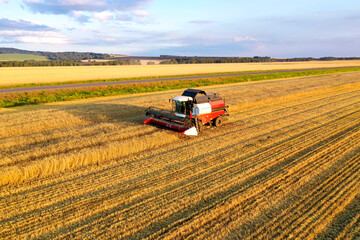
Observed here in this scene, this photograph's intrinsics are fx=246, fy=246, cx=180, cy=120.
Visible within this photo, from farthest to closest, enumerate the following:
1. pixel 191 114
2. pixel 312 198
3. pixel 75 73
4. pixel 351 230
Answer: pixel 75 73, pixel 191 114, pixel 312 198, pixel 351 230

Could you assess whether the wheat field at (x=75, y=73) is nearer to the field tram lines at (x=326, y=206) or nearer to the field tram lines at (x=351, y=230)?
the field tram lines at (x=326, y=206)

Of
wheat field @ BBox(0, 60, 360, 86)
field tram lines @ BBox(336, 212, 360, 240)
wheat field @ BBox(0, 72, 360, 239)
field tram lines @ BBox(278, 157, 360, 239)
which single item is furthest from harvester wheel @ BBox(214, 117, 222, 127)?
wheat field @ BBox(0, 60, 360, 86)

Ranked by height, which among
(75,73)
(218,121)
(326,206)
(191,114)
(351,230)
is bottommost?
(351,230)

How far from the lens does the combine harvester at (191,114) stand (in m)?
12.8

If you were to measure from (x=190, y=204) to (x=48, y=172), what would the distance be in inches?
211

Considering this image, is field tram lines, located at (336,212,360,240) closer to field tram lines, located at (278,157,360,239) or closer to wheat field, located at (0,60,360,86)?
field tram lines, located at (278,157,360,239)

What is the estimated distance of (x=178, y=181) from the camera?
8172 mm

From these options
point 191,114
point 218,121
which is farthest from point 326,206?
point 218,121

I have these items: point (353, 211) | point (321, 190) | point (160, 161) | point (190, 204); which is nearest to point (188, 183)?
point (190, 204)

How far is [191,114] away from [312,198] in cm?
725

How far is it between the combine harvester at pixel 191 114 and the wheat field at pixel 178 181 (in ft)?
1.80

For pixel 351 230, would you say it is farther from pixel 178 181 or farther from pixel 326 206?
pixel 178 181

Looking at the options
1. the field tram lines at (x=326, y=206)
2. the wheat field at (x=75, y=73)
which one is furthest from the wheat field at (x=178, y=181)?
the wheat field at (x=75, y=73)

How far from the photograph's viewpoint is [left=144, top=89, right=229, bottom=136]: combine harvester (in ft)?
42.0
